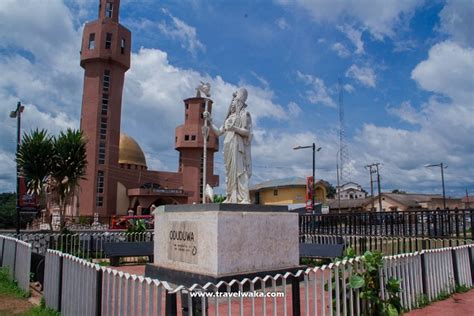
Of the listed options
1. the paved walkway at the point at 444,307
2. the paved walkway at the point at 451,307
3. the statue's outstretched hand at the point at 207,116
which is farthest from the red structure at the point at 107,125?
the paved walkway at the point at 451,307

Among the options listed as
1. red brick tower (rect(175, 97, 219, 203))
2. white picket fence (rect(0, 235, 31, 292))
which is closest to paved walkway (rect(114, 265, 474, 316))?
white picket fence (rect(0, 235, 31, 292))

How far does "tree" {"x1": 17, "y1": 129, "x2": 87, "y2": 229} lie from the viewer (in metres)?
18.0

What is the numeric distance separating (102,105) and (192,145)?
11.6 metres

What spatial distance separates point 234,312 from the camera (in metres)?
6.07

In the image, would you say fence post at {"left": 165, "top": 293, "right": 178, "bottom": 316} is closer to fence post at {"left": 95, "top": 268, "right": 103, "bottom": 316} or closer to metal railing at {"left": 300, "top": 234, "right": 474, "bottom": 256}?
fence post at {"left": 95, "top": 268, "right": 103, "bottom": 316}

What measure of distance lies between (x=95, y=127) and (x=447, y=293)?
40.1 m

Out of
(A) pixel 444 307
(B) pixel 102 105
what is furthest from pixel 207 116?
(B) pixel 102 105

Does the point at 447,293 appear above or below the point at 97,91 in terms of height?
below

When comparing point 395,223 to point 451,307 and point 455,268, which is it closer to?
point 455,268

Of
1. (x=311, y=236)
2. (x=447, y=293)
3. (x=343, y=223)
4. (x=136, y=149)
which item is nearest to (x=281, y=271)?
(x=447, y=293)

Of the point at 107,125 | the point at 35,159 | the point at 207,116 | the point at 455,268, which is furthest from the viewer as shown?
the point at 107,125

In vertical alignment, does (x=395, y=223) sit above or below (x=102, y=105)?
below

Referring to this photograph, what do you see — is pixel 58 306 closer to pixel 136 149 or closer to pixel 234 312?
pixel 234 312

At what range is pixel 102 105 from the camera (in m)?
43.4
